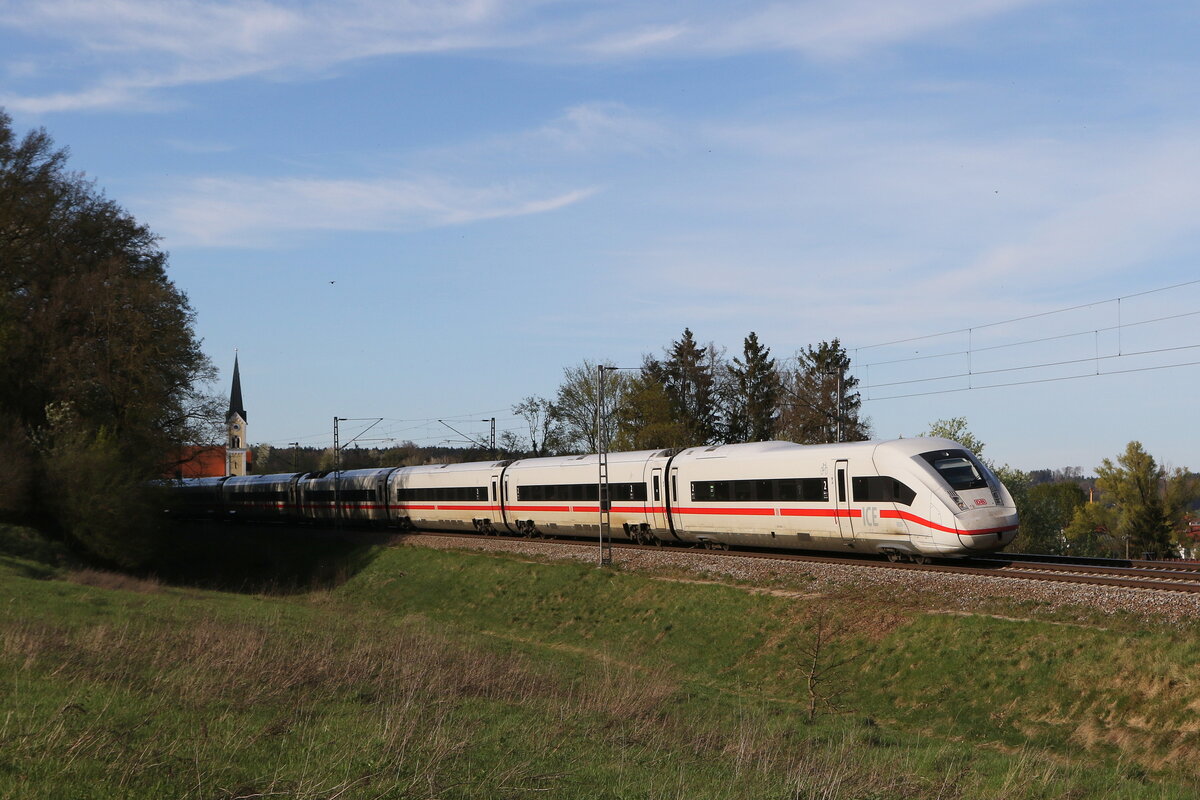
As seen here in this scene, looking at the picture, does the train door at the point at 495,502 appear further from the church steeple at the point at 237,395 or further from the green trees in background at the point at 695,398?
the church steeple at the point at 237,395

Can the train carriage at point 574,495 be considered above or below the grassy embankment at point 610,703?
above

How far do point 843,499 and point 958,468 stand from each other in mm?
3311

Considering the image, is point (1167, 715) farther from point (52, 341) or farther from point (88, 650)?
point (52, 341)

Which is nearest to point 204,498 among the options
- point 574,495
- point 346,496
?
point 346,496

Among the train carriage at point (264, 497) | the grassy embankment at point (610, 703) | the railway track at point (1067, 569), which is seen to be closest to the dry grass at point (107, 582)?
the grassy embankment at point (610, 703)

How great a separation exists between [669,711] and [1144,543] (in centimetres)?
7082

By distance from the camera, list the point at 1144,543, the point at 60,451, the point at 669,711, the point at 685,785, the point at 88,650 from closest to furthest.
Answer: the point at 685,785
the point at 88,650
the point at 669,711
the point at 60,451
the point at 1144,543

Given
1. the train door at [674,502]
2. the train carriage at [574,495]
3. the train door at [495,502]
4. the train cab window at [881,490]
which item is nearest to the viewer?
the train cab window at [881,490]

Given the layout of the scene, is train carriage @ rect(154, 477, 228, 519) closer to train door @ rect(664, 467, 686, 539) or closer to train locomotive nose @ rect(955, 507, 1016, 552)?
train door @ rect(664, 467, 686, 539)

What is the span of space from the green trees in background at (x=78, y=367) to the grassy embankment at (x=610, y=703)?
1400 cm

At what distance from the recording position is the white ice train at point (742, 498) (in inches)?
994

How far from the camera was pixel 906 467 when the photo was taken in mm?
25703

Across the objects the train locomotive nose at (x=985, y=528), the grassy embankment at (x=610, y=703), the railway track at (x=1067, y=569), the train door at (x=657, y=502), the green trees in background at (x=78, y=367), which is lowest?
the grassy embankment at (x=610, y=703)

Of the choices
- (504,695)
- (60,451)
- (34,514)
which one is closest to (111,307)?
(60,451)
